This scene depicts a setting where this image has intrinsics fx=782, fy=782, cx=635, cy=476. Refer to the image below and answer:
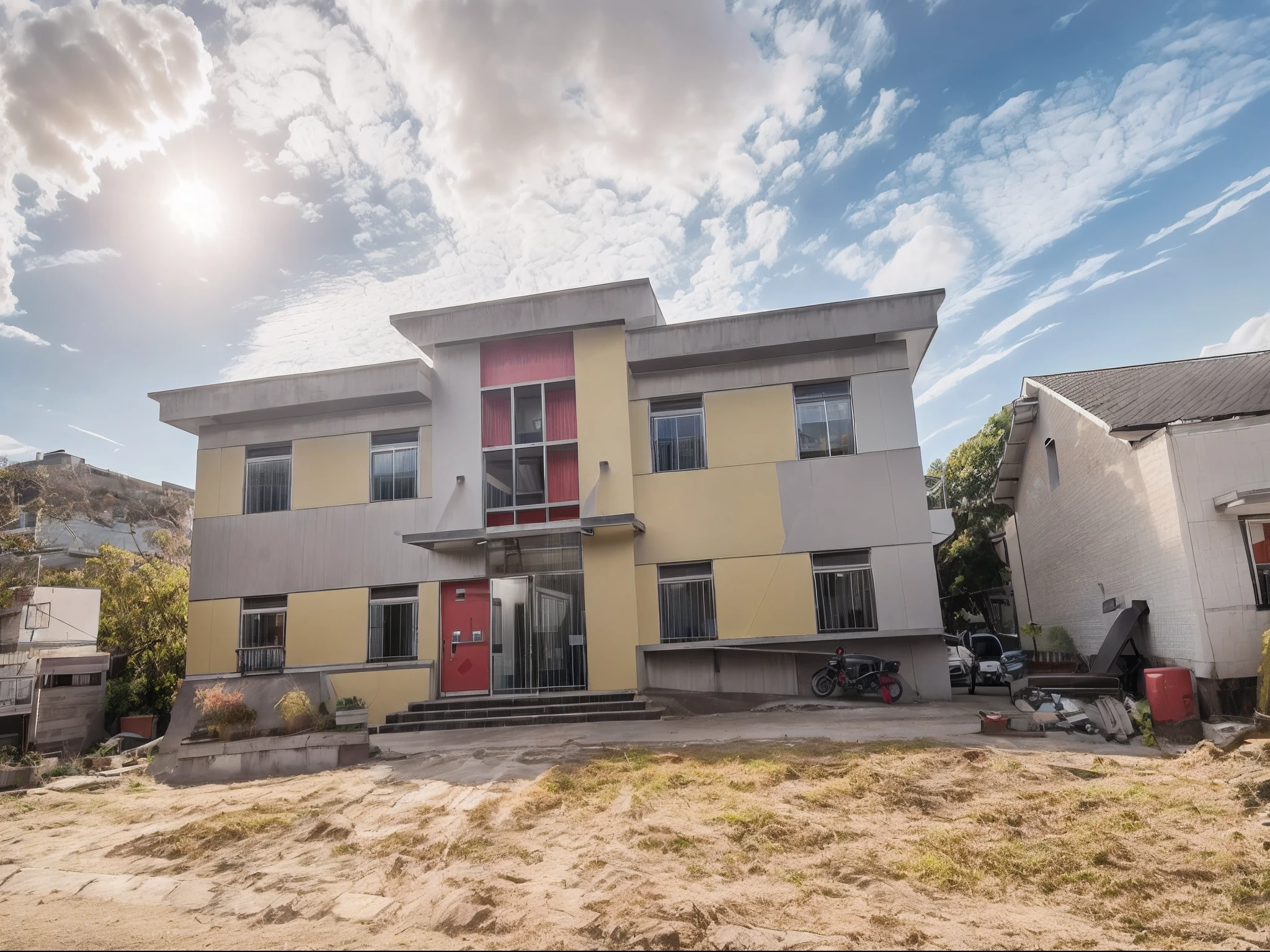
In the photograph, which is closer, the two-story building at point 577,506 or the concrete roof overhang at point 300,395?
the two-story building at point 577,506

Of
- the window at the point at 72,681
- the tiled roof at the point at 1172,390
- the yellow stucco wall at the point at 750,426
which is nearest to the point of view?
the tiled roof at the point at 1172,390

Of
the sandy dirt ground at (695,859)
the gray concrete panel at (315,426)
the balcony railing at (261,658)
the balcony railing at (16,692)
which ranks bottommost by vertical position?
the sandy dirt ground at (695,859)

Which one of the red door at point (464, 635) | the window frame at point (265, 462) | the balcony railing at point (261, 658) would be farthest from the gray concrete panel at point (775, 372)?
the balcony railing at point (261, 658)

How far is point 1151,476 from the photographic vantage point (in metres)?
11.1

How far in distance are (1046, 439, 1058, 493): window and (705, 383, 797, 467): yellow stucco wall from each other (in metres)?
5.92

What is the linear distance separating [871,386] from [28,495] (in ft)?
96.4

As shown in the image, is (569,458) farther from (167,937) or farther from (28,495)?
(28,495)

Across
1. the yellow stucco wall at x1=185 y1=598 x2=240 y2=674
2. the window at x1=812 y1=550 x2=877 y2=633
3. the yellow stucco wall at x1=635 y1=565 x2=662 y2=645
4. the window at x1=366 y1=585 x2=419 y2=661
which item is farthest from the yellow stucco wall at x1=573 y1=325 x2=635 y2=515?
the yellow stucco wall at x1=185 y1=598 x2=240 y2=674

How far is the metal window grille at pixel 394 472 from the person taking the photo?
16.0 meters

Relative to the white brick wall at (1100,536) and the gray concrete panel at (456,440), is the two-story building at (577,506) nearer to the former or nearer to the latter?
the gray concrete panel at (456,440)

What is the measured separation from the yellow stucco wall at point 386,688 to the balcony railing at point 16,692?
577 cm

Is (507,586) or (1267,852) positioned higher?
(507,586)

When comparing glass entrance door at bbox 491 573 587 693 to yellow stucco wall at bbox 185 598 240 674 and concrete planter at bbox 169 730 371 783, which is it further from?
yellow stucco wall at bbox 185 598 240 674

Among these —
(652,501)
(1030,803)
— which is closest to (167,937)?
(1030,803)
